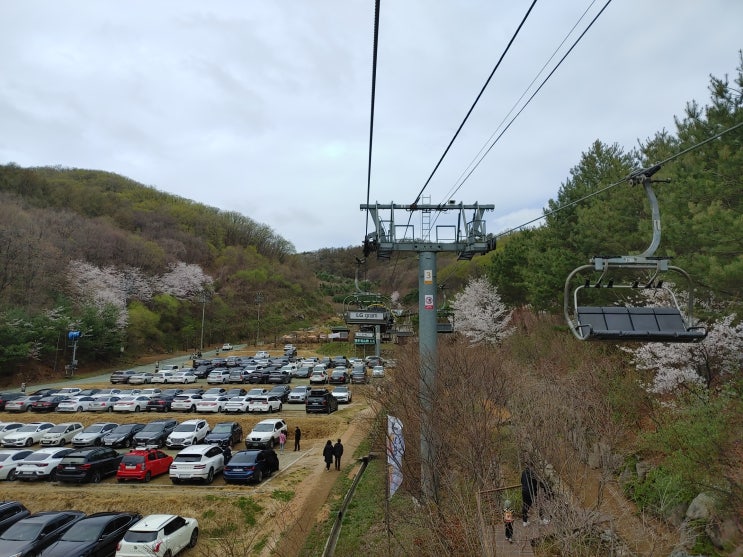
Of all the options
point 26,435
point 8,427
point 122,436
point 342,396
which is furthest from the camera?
point 342,396

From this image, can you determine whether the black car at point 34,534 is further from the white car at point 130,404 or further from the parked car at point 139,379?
the parked car at point 139,379

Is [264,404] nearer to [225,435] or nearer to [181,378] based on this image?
[225,435]

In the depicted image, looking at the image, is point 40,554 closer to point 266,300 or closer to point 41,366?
point 41,366

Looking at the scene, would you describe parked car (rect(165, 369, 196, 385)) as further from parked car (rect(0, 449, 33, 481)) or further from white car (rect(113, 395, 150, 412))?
parked car (rect(0, 449, 33, 481))

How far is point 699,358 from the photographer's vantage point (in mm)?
17078

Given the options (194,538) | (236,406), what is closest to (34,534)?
(194,538)

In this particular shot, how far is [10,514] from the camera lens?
15297 millimetres

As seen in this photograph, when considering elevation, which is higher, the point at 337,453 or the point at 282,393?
the point at 282,393

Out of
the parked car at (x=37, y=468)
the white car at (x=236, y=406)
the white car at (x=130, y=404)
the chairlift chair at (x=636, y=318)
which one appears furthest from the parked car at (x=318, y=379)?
the chairlift chair at (x=636, y=318)

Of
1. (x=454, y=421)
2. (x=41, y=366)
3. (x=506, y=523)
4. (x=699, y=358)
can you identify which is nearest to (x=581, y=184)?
(x=699, y=358)

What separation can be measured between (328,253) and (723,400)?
162612 millimetres

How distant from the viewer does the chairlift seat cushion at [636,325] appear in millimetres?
7223

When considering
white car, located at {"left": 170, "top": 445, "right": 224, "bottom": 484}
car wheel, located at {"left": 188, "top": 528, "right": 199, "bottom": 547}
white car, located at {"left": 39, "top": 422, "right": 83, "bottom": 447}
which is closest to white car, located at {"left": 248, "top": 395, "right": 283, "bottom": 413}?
white car, located at {"left": 39, "top": 422, "right": 83, "bottom": 447}

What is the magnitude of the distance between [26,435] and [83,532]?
16.8m
